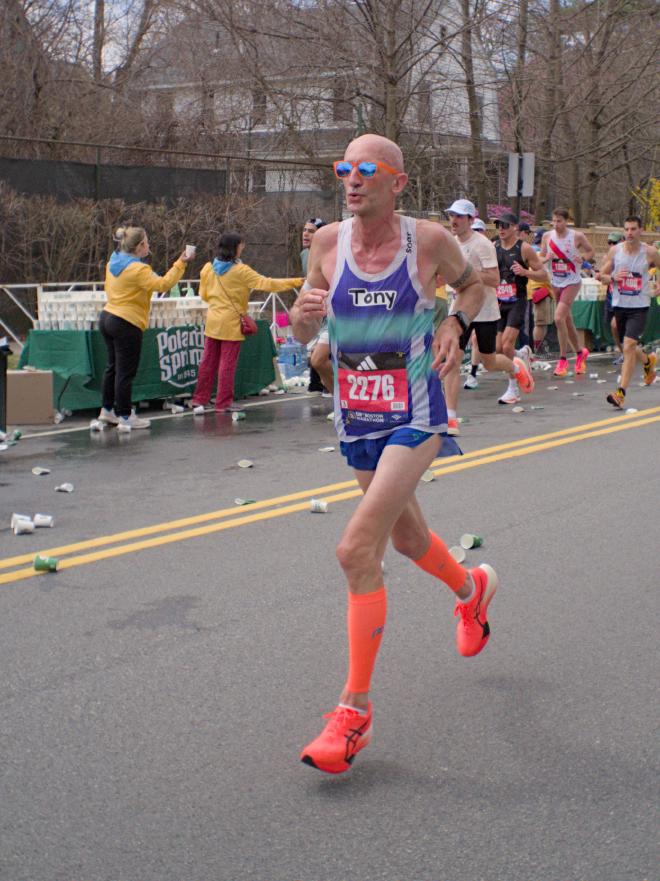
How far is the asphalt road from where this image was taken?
3.77 meters

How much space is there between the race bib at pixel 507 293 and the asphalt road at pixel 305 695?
6.75 metres

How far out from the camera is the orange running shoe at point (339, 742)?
4254mm

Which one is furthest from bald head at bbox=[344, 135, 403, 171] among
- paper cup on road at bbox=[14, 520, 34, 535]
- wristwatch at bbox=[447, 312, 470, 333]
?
paper cup on road at bbox=[14, 520, 34, 535]

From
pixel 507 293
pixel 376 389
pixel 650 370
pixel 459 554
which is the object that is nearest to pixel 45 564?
pixel 459 554

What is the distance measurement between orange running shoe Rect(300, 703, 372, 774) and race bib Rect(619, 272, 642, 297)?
37.0 ft

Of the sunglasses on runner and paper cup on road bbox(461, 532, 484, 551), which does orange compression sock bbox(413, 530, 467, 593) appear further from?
paper cup on road bbox(461, 532, 484, 551)

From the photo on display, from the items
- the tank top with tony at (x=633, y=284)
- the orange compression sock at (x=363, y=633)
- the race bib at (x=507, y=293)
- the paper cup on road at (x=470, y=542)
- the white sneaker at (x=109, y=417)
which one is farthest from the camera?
the race bib at (x=507, y=293)

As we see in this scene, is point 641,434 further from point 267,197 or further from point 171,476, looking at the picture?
point 267,197

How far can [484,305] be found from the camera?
472 inches

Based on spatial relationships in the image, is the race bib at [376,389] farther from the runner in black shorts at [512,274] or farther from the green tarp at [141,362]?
the runner in black shorts at [512,274]

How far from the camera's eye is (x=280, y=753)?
14.6ft

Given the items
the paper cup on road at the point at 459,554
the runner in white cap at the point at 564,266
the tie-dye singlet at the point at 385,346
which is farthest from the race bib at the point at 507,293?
the tie-dye singlet at the point at 385,346

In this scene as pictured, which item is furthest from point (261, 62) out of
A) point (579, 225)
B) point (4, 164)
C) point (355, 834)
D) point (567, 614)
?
point (355, 834)

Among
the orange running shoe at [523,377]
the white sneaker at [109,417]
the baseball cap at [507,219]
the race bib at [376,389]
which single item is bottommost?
the white sneaker at [109,417]
